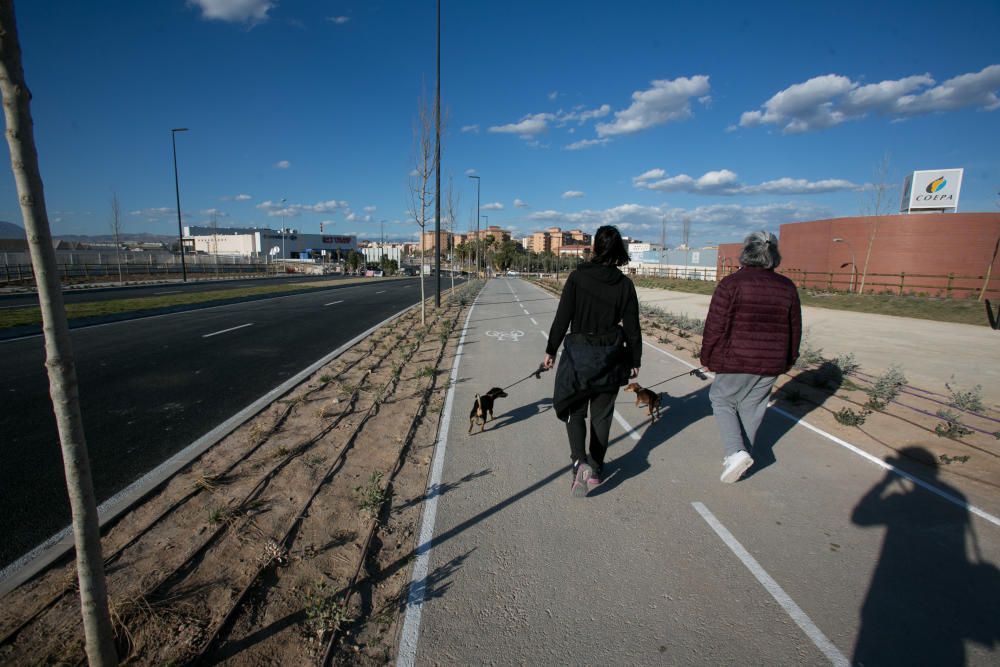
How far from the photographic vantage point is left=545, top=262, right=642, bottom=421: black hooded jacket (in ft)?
12.4

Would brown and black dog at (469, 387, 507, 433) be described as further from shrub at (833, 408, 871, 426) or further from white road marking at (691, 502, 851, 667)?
shrub at (833, 408, 871, 426)

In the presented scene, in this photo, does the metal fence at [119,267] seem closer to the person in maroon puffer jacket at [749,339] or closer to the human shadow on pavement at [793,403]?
the person in maroon puffer jacket at [749,339]

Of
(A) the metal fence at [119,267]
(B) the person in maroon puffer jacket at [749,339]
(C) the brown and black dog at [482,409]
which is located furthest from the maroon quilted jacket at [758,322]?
(A) the metal fence at [119,267]

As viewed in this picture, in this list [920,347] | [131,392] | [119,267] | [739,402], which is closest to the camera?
[739,402]

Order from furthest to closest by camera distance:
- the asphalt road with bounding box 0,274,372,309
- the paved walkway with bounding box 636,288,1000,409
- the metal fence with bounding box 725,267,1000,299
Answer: the metal fence with bounding box 725,267,1000,299
the asphalt road with bounding box 0,274,372,309
the paved walkway with bounding box 636,288,1000,409

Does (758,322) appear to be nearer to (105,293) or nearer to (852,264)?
(105,293)

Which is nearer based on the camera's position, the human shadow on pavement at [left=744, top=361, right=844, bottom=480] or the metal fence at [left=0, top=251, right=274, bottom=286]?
the human shadow on pavement at [left=744, top=361, right=844, bottom=480]

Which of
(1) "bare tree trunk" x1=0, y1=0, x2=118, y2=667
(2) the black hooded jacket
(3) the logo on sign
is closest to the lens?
(1) "bare tree trunk" x1=0, y1=0, x2=118, y2=667

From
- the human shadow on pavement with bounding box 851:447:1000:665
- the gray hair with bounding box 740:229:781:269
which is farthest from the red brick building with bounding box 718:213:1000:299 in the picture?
the human shadow on pavement with bounding box 851:447:1000:665

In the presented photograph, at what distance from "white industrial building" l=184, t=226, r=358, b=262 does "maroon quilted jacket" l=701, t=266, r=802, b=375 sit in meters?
95.0

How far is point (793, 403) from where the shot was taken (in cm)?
686

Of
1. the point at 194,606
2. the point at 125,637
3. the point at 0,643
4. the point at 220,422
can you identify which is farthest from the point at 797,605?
the point at 220,422

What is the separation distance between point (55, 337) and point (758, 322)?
Result: 14.6 ft

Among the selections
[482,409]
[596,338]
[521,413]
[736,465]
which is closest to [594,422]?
[596,338]
